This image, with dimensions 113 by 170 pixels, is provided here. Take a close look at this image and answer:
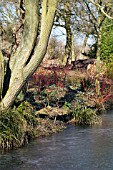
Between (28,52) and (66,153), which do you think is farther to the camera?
(28,52)

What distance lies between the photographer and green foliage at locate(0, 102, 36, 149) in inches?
415

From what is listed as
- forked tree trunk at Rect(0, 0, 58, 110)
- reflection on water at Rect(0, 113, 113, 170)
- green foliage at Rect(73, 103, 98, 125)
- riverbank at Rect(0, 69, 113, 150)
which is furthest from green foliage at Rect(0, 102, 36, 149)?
green foliage at Rect(73, 103, 98, 125)

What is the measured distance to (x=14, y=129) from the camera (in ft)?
35.3

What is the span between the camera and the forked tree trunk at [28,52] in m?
12.0

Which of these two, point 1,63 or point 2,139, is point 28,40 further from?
point 2,139

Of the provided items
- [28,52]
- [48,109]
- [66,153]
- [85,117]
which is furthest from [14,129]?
[48,109]

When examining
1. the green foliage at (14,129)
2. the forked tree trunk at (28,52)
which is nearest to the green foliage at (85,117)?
the green foliage at (14,129)

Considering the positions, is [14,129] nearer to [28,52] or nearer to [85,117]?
[28,52]

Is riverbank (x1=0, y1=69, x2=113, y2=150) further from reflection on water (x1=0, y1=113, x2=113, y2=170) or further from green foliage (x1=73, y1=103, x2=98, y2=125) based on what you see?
reflection on water (x1=0, y1=113, x2=113, y2=170)

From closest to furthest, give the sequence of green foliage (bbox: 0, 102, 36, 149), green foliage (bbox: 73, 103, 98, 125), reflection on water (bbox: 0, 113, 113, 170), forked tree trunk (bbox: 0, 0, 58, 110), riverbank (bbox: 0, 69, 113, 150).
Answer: reflection on water (bbox: 0, 113, 113, 170)
green foliage (bbox: 0, 102, 36, 149)
riverbank (bbox: 0, 69, 113, 150)
forked tree trunk (bbox: 0, 0, 58, 110)
green foliage (bbox: 73, 103, 98, 125)

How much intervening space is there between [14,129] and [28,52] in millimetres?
2574

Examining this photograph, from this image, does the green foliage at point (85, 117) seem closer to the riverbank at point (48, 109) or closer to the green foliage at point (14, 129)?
the riverbank at point (48, 109)

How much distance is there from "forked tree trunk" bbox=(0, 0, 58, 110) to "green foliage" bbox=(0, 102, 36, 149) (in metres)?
0.67

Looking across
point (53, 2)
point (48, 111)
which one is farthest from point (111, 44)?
point (53, 2)
